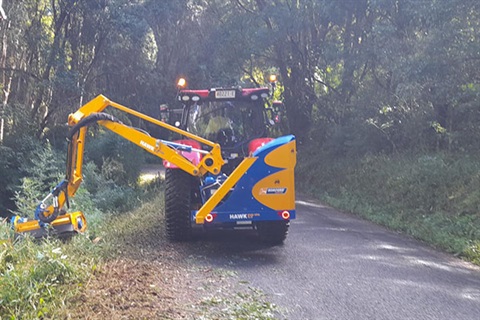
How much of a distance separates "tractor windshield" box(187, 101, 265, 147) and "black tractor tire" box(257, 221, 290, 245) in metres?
2.19

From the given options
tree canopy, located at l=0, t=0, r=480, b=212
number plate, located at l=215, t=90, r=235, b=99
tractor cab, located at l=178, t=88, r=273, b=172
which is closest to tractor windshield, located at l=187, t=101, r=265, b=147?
tractor cab, located at l=178, t=88, r=273, b=172

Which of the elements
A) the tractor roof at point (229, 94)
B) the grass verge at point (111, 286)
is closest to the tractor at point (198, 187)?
the grass verge at point (111, 286)

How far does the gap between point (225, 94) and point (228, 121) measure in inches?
20.2

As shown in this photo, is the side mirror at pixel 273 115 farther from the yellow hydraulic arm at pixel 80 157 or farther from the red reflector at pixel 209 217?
the red reflector at pixel 209 217

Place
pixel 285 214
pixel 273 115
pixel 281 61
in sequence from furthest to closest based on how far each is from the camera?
pixel 281 61 → pixel 273 115 → pixel 285 214

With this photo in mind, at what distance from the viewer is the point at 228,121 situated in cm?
1060

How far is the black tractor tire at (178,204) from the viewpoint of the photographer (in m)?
8.47

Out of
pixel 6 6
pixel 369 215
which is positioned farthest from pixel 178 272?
pixel 6 6

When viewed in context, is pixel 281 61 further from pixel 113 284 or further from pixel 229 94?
pixel 113 284

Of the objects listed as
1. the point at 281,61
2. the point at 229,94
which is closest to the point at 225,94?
the point at 229,94

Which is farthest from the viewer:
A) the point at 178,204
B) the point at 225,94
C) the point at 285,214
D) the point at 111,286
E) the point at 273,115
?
the point at 273,115

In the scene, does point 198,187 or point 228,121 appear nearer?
point 198,187

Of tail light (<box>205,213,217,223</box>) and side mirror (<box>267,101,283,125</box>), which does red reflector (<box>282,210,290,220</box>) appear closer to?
tail light (<box>205,213,217,223</box>)

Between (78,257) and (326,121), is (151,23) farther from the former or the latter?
(78,257)
